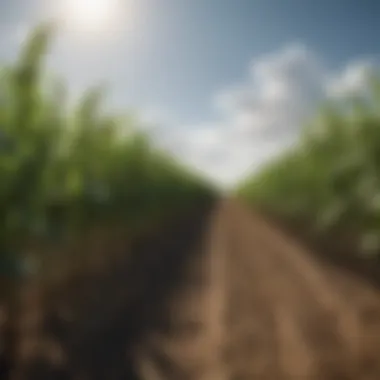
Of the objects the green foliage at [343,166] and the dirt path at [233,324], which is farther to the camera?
the green foliage at [343,166]

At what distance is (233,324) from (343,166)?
2.36 ft

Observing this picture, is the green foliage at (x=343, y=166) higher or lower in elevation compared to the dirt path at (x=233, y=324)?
higher

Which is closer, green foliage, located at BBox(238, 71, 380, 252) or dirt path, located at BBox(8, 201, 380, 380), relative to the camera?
dirt path, located at BBox(8, 201, 380, 380)

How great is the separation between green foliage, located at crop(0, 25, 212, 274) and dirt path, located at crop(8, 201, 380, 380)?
0.34 meters

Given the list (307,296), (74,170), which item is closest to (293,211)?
(307,296)

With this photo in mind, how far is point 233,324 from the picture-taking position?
7.73 feet

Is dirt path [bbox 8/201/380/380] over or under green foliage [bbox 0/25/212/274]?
under

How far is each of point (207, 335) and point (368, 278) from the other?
657mm

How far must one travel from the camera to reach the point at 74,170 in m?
2.39

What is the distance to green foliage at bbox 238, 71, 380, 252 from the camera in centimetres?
242

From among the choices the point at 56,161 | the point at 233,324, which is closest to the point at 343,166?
the point at 233,324

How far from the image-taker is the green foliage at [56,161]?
2.06 metres

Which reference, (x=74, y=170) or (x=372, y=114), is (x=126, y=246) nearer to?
(x=74, y=170)

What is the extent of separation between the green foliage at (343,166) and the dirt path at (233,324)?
21cm
